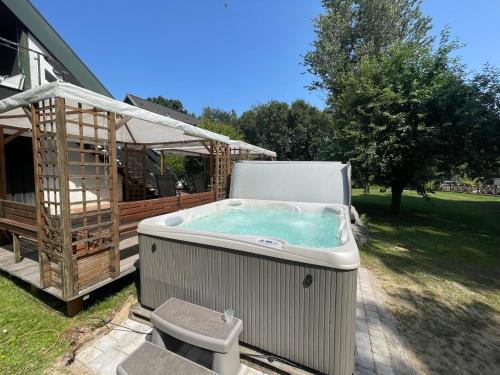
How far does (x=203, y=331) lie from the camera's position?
1.99m

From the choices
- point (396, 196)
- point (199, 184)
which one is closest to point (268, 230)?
point (199, 184)

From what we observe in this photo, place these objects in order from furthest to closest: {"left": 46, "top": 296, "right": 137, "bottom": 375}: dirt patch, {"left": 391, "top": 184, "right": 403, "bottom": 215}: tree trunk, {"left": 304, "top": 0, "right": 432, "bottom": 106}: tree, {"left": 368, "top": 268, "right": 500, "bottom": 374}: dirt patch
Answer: {"left": 304, "top": 0, "right": 432, "bottom": 106}: tree < {"left": 391, "top": 184, "right": 403, "bottom": 215}: tree trunk < {"left": 368, "top": 268, "right": 500, "bottom": 374}: dirt patch < {"left": 46, "top": 296, "right": 137, "bottom": 375}: dirt patch

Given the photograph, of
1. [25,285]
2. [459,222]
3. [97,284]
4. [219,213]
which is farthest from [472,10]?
[25,285]

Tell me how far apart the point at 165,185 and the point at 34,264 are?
15.6ft

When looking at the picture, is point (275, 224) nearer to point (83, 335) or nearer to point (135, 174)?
point (83, 335)

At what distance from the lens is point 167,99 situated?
41.7 metres

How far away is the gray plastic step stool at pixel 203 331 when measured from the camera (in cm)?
189

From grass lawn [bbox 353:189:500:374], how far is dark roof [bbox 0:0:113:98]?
925 centimetres

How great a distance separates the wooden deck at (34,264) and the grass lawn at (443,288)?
11.5 ft

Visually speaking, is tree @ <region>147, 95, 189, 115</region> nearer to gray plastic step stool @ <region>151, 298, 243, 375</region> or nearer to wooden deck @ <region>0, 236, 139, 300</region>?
wooden deck @ <region>0, 236, 139, 300</region>

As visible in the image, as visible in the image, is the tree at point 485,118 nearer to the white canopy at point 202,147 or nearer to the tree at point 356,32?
the tree at point 356,32

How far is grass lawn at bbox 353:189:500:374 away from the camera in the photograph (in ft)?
7.80

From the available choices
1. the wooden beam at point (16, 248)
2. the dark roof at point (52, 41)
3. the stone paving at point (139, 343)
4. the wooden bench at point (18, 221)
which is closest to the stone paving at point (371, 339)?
the stone paving at point (139, 343)

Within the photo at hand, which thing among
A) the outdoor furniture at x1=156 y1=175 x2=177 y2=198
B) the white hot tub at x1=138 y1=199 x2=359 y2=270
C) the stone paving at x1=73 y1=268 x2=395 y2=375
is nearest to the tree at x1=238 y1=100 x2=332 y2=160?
the outdoor furniture at x1=156 y1=175 x2=177 y2=198
